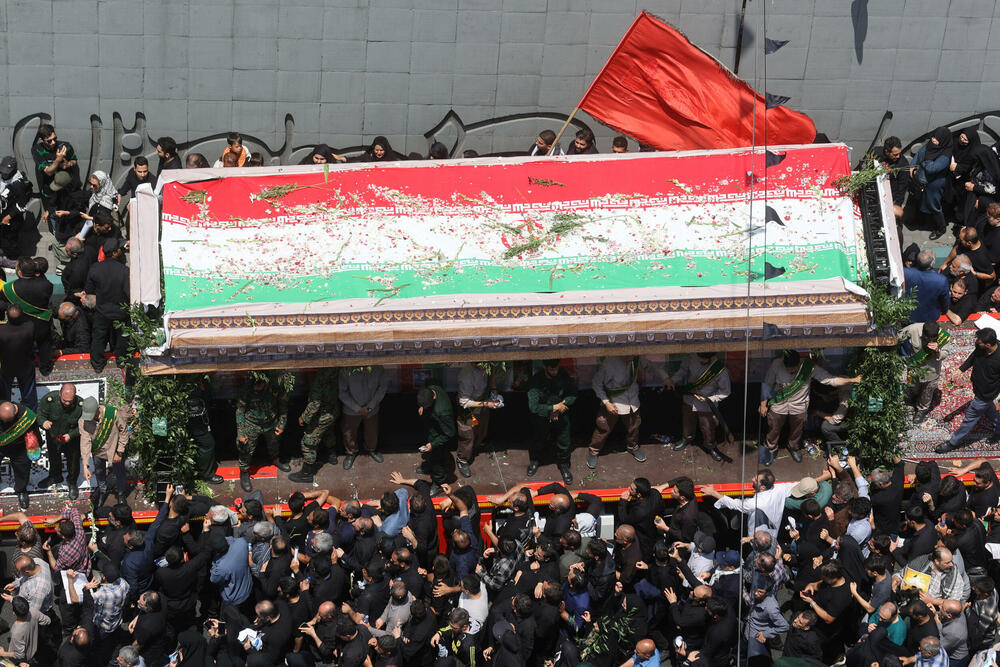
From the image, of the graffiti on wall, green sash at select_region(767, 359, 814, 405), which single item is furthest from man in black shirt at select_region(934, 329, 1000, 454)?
the graffiti on wall

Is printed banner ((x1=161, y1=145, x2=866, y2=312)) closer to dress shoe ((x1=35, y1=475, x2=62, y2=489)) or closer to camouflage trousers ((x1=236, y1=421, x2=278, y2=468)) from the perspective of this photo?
camouflage trousers ((x1=236, y1=421, x2=278, y2=468))

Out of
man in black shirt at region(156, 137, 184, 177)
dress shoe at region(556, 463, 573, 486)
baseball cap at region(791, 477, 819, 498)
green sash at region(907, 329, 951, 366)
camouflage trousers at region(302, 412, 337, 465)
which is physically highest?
man in black shirt at region(156, 137, 184, 177)

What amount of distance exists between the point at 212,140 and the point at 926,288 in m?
8.57

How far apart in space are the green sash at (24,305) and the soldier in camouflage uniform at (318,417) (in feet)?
9.69

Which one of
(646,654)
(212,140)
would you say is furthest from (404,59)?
(646,654)

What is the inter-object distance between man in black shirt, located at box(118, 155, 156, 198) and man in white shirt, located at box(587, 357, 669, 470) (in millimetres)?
5257

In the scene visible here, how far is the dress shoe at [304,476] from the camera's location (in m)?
15.6

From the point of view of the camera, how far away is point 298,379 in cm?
1562

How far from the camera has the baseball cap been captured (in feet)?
47.3

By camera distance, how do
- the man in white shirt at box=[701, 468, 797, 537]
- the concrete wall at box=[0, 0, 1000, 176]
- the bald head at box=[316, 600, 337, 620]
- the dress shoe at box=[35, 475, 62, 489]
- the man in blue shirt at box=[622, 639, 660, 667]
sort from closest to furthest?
the man in blue shirt at box=[622, 639, 660, 667], the bald head at box=[316, 600, 337, 620], the man in white shirt at box=[701, 468, 797, 537], the dress shoe at box=[35, 475, 62, 489], the concrete wall at box=[0, 0, 1000, 176]

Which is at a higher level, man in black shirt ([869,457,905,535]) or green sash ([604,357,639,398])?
green sash ([604,357,639,398])

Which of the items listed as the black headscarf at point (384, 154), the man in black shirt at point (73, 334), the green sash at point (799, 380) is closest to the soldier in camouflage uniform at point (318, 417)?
the man in black shirt at point (73, 334)

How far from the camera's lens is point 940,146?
17.8 meters

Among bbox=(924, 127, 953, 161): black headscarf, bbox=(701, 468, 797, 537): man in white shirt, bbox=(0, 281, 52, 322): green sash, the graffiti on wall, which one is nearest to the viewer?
bbox=(701, 468, 797, 537): man in white shirt
